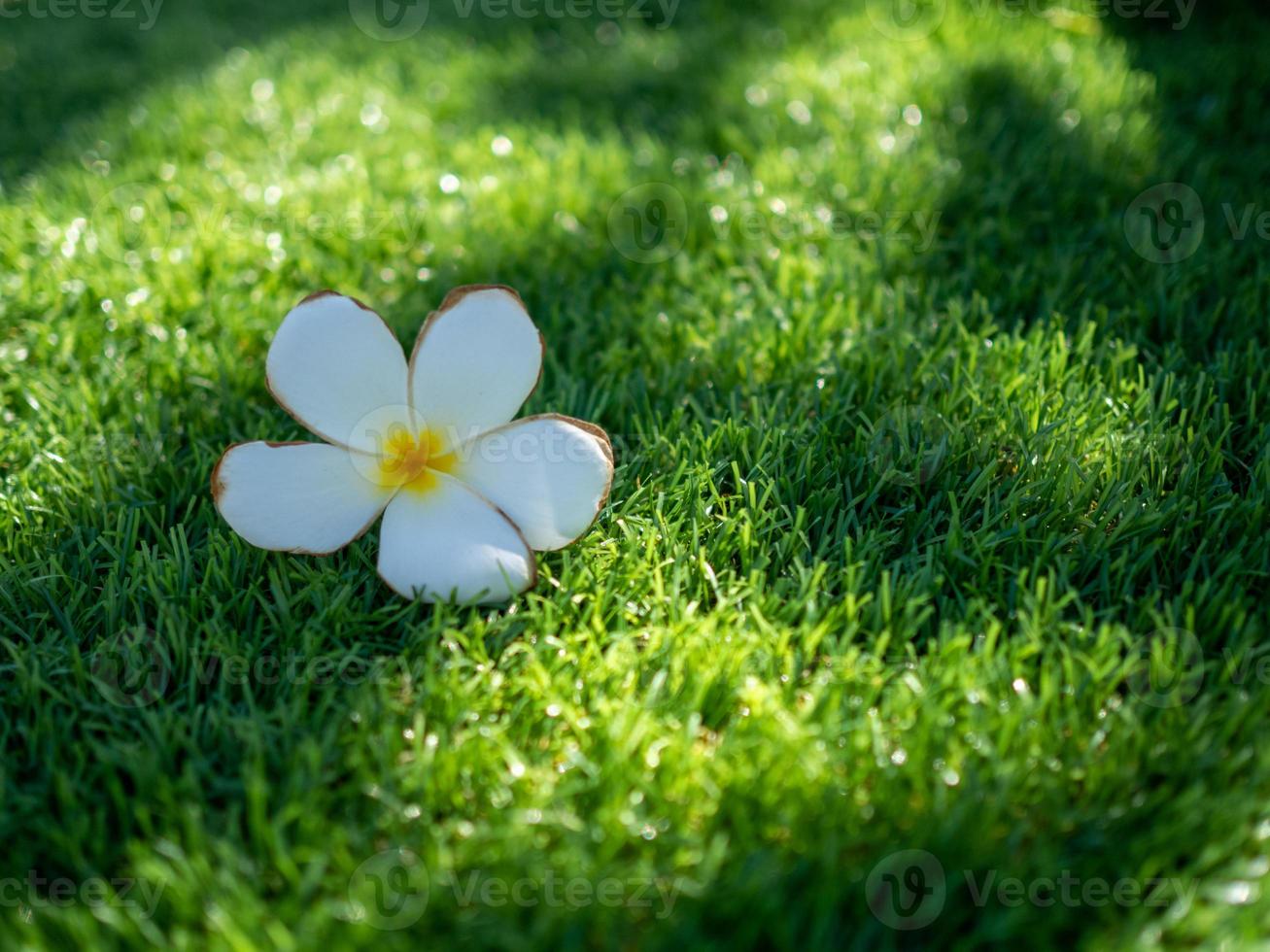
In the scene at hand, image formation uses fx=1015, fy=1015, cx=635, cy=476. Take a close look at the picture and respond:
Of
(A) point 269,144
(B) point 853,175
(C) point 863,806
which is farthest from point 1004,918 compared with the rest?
(A) point 269,144

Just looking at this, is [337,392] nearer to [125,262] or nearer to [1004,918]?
[1004,918]
